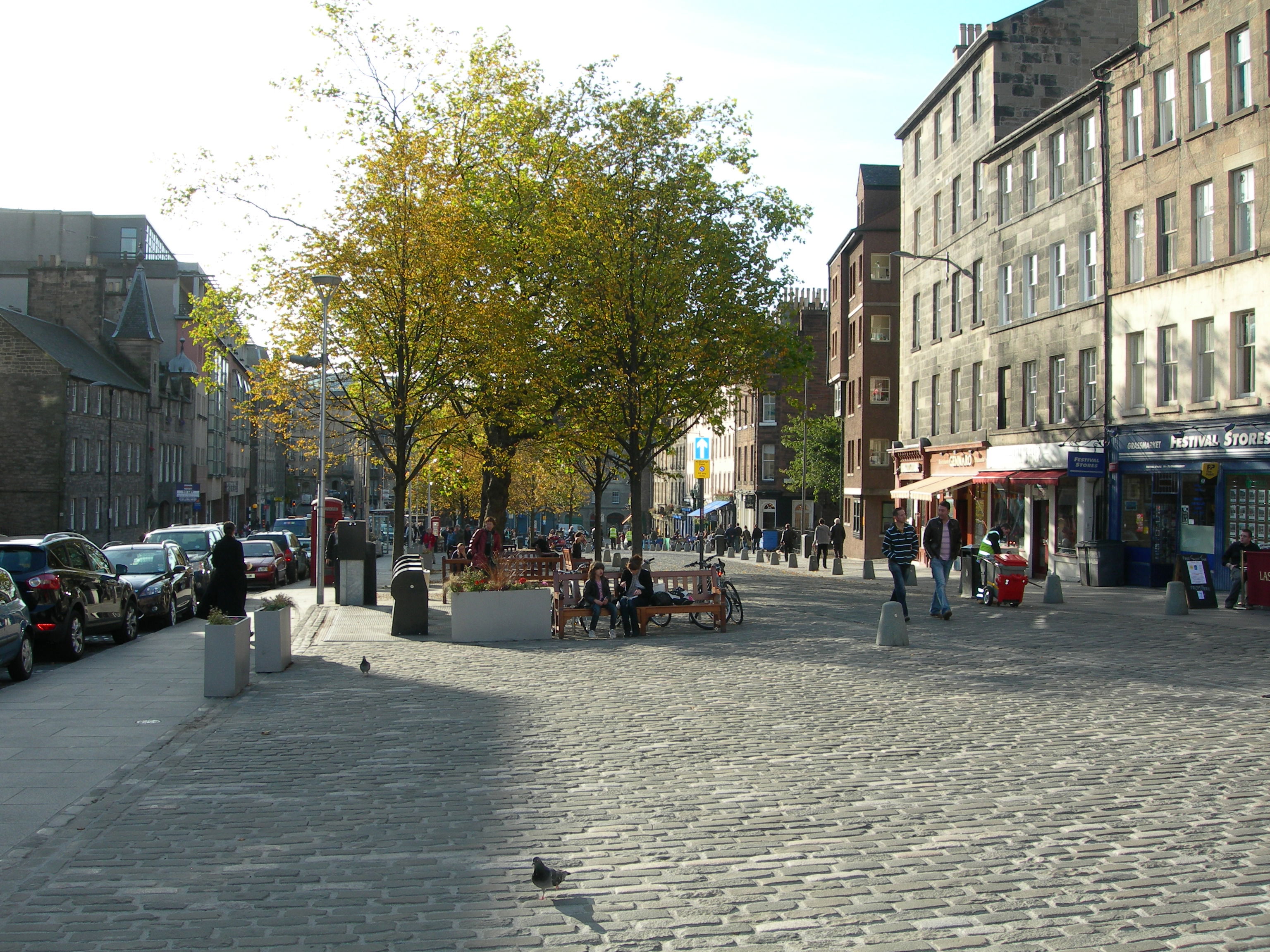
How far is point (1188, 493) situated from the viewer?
27.8 meters

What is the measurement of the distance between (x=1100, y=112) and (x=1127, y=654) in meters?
20.3

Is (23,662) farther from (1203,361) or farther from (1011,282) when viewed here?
(1011,282)

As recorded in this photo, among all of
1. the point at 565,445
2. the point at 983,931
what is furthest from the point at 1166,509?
the point at 983,931

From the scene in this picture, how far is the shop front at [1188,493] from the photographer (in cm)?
2502

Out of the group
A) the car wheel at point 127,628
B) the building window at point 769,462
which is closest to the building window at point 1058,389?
the car wheel at point 127,628

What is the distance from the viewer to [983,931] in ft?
16.8

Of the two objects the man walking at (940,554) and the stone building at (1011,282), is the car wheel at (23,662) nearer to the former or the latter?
the man walking at (940,554)

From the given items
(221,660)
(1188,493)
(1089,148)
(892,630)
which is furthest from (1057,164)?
(221,660)

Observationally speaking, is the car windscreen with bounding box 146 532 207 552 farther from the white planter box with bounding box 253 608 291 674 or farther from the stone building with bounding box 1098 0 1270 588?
the stone building with bounding box 1098 0 1270 588

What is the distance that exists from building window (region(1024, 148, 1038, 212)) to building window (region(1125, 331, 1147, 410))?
6.85 m

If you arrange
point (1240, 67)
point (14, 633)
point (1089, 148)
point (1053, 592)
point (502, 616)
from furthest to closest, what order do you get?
point (1089, 148)
point (1240, 67)
point (1053, 592)
point (502, 616)
point (14, 633)

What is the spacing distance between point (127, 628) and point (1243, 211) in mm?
23468

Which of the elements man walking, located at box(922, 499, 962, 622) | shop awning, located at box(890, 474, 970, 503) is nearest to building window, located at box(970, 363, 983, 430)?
shop awning, located at box(890, 474, 970, 503)

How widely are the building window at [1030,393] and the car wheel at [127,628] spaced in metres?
25.4
